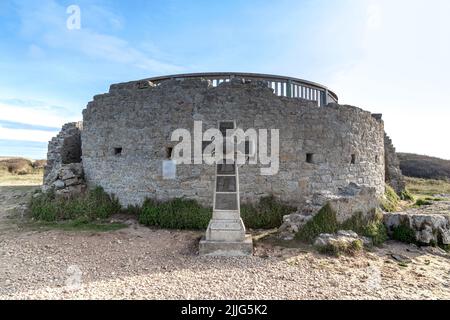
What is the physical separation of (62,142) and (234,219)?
24.6 feet

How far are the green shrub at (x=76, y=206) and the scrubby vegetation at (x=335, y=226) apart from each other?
5.35m

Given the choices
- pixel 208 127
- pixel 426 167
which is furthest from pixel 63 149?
pixel 426 167

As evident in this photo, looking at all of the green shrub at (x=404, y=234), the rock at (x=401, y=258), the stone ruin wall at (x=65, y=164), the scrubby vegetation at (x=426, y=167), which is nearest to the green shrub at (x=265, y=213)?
the green shrub at (x=404, y=234)

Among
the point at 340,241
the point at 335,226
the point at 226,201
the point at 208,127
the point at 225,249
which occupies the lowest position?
the point at 225,249

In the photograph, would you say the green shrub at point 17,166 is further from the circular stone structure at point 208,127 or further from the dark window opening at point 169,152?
the dark window opening at point 169,152

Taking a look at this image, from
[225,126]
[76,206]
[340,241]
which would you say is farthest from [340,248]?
[76,206]

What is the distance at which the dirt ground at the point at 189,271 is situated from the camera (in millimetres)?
3943

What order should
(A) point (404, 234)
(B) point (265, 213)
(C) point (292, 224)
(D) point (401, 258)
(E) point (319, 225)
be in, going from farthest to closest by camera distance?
1. (B) point (265, 213)
2. (A) point (404, 234)
3. (C) point (292, 224)
4. (E) point (319, 225)
5. (D) point (401, 258)

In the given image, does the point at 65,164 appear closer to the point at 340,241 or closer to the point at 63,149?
the point at 63,149

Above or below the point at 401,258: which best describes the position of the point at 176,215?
above

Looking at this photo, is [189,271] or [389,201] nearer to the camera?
[189,271]

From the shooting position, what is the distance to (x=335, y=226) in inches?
245

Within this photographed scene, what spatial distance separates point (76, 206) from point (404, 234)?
28.0 feet

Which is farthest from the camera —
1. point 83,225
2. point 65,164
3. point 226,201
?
point 65,164
